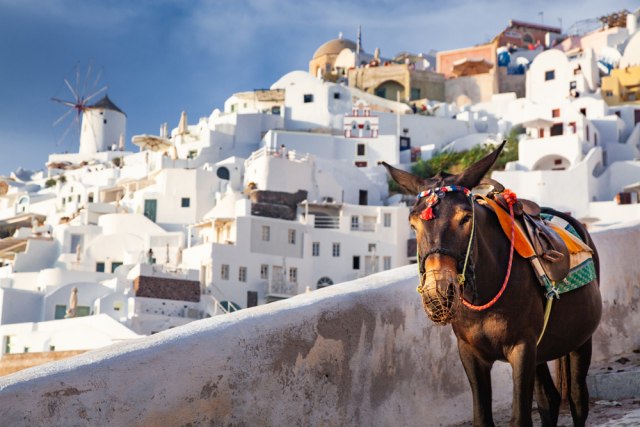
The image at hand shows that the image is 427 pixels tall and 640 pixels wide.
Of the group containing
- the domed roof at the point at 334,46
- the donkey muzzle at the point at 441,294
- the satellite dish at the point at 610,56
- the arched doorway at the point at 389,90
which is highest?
the domed roof at the point at 334,46

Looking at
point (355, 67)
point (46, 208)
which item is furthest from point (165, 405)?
point (355, 67)

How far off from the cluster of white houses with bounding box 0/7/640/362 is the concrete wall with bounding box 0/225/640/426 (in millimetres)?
31263

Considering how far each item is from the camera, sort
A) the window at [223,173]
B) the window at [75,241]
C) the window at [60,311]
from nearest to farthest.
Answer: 1. the window at [60,311]
2. the window at [75,241]
3. the window at [223,173]

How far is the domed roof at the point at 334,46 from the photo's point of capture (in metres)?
100

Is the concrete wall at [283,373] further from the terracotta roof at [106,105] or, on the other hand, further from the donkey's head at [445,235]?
the terracotta roof at [106,105]

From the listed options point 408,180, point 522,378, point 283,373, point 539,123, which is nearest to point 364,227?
point 539,123

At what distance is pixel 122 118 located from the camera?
10262 cm

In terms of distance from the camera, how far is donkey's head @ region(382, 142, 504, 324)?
528cm

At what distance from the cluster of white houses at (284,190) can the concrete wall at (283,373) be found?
31.3 meters

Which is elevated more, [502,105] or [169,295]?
[502,105]

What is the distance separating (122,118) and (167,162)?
135 feet

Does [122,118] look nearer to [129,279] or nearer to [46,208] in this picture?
[46,208]

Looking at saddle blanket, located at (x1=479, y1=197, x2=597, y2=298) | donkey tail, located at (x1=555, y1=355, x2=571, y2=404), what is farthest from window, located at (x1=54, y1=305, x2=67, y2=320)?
saddle blanket, located at (x1=479, y1=197, x2=597, y2=298)

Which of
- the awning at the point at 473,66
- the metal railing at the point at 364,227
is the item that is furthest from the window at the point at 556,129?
the awning at the point at 473,66
